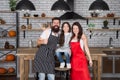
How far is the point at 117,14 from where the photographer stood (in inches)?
392

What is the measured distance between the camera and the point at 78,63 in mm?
6598

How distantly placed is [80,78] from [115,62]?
3.05m

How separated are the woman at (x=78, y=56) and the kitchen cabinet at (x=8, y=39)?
3496 millimetres

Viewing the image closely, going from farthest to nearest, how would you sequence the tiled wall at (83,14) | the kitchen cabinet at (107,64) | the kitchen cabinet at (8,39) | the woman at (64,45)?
1. the tiled wall at (83,14)
2. the kitchen cabinet at (8,39)
3. the kitchen cabinet at (107,64)
4. the woman at (64,45)

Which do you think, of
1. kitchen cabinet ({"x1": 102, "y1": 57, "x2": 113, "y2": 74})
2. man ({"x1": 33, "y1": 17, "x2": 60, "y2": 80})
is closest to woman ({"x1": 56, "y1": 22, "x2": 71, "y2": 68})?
man ({"x1": 33, "y1": 17, "x2": 60, "y2": 80})

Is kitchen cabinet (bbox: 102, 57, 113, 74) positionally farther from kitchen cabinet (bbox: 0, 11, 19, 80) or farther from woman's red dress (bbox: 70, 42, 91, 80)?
kitchen cabinet (bbox: 0, 11, 19, 80)

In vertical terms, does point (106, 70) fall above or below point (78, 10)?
below

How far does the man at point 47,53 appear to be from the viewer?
6449mm

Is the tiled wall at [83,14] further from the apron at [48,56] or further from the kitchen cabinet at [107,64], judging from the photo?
the apron at [48,56]

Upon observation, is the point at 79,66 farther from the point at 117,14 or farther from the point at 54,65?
the point at 117,14

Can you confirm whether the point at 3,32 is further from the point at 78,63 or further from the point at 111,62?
the point at 78,63

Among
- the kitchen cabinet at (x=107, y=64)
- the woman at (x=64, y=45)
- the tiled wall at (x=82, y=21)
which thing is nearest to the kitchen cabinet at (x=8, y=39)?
the tiled wall at (x=82, y=21)

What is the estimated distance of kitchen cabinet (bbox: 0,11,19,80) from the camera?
9695 millimetres

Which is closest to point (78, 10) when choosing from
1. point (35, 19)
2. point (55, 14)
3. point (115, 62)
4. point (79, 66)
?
point (55, 14)
